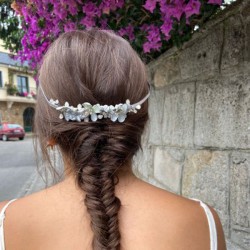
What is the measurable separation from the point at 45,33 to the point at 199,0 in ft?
4.50

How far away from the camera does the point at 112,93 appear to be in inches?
34.4

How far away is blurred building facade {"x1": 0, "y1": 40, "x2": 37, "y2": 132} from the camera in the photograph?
27.9m

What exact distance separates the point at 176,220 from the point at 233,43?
1245 mm

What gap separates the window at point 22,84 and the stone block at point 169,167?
2814 centimetres

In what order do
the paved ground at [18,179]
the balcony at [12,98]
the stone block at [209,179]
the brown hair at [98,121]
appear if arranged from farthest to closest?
the balcony at [12,98] → the paved ground at [18,179] → the stone block at [209,179] → the brown hair at [98,121]

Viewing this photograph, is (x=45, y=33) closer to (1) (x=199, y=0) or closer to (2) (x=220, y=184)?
(1) (x=199, y=0)

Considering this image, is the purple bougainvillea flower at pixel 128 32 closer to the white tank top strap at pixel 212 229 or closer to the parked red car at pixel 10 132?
the white tank top strap at pixel 212 229

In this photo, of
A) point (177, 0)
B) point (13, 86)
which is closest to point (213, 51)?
point (177, 0)

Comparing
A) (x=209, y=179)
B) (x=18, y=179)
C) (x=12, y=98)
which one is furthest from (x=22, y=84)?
(x=209, y=179)

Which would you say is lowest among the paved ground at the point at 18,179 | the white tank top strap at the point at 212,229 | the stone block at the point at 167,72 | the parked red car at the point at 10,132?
the parked red car at the point at 10,132

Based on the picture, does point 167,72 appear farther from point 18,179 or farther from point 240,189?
point 18,179

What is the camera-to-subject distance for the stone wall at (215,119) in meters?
1.76

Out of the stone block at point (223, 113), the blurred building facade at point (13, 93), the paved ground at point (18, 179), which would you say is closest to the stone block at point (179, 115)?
the stone block at point (223, 113)

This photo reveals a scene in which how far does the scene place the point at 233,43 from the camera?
71.4 inches
